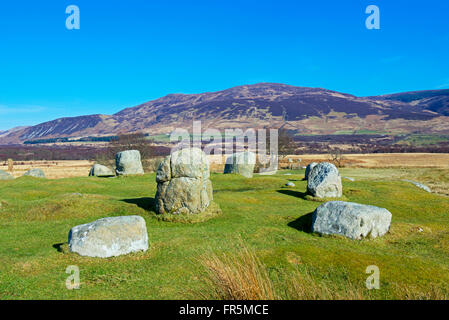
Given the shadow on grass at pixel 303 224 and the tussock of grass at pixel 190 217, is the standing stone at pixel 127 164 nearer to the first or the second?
the tussock of grass at pixel 190 217

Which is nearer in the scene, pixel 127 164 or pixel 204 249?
pixel 204 249

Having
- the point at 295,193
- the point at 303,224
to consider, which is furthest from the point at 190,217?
the point at 295,193

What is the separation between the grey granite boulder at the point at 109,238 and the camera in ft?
Answer: 48.8

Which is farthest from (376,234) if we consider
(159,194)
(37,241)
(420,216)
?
(37,241)

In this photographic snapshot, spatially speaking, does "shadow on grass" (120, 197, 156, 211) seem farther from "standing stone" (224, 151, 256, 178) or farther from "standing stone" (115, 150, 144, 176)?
"standing stone" (224, 151, 256, 178)

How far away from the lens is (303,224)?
70.7 feet

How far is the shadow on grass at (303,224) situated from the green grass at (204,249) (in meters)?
0.08

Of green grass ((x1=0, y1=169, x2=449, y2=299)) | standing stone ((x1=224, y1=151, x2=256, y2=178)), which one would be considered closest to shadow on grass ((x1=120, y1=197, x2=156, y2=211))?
green grass ((x1=0, y1=169, x2=449, y2=299))

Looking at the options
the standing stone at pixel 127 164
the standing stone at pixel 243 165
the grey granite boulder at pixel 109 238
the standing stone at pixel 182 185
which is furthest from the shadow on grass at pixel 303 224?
the standing stone at pixel 127 164

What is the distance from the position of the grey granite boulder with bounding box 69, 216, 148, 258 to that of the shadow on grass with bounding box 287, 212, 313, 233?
10187mm

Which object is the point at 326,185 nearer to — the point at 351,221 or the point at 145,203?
the point at 351,221

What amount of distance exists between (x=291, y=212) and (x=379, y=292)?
14.8 m

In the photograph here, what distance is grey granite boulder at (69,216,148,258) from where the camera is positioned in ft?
48.8

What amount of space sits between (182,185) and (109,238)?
885 centimetres
